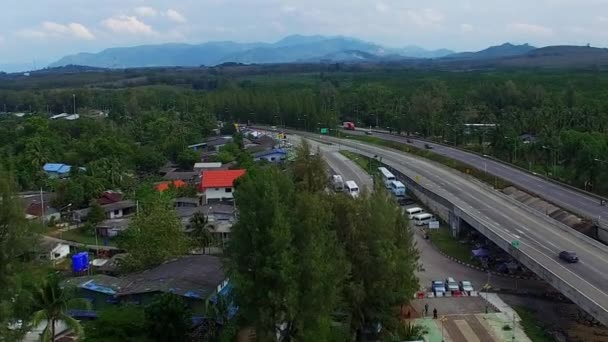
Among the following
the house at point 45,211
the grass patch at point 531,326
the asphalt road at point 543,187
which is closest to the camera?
the grass patch at point 531,326

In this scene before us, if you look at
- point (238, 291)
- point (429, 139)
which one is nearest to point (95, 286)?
point (238, 291)

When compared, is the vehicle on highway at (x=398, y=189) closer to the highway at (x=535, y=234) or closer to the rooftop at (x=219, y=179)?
the highway at (x=535, y=234)

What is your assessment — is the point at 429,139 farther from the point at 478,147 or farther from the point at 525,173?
the point at 525,173

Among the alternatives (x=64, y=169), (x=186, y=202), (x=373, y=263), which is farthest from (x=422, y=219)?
(x=64, y=169)

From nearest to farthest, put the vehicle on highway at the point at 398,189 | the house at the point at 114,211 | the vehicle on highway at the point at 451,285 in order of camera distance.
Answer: the vehicle on highway at the point at 451,285
the house at the point at 114,211
the vehicle on highway at the point at 398,189

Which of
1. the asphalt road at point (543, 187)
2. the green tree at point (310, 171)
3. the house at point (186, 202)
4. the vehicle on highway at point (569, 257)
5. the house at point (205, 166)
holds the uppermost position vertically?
the green tree at point (310, 171)

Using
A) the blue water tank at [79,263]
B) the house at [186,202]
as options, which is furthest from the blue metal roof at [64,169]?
the blue water tank at [79,263]

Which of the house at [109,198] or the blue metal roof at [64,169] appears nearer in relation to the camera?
the house at [109,198]

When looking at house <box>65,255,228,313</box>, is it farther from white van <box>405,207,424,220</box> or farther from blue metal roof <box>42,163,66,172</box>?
blue metal roof <box>42,163,66,172</box>
